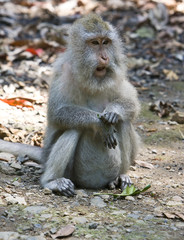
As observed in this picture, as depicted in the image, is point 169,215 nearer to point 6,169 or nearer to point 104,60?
point 104,60

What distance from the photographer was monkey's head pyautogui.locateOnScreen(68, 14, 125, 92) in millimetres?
5098

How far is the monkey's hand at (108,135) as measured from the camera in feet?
16.8

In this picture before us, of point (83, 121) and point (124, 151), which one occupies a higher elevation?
point (83, 121)

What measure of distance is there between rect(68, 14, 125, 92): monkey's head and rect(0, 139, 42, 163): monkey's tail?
141 cm

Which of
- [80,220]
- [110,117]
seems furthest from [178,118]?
[80,220]

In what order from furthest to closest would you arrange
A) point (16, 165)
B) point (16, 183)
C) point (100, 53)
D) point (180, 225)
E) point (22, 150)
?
point (22, 150)
point (16, 165)
point (16, 183)
point (100, 53)
point (180, 225)

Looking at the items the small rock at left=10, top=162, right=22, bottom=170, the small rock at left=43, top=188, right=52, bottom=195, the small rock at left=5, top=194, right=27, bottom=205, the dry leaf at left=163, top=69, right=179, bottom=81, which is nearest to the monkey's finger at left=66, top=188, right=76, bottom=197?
the small rock at left=43, top=188, right=52, bottom=195

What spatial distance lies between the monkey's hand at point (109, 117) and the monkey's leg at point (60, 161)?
0.37m

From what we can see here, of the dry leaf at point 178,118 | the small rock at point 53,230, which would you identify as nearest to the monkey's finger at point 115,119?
the small rock at point 53,230

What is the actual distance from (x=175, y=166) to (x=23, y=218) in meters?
2.61

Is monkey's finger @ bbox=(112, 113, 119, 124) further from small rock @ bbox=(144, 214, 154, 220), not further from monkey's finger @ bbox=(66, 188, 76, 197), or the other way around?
small rock @ bbox=(144, 214, 154, 220)

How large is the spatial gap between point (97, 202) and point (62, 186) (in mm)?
450

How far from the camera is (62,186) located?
197 inches

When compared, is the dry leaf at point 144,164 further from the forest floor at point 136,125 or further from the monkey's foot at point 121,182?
the monkey's foot at point 121,182
